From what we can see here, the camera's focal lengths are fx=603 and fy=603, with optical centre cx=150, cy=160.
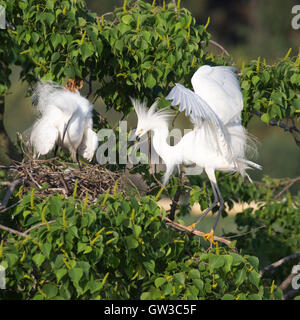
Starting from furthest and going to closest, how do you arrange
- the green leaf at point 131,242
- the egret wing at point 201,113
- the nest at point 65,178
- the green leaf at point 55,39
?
the green leaf at point 55,39 < the nest at point 65,178 < the egret wing at point 201,113 < the green leaf at point 131,242

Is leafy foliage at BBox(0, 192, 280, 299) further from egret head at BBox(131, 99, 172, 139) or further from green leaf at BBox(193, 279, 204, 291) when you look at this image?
egret head at BBox(131, 99, 172, 139)

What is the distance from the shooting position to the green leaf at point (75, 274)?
218 centimetres

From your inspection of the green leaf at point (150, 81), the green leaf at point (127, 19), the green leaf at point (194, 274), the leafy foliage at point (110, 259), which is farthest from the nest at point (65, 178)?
the green leaf at point (127, 19)

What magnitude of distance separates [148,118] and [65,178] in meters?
0.62

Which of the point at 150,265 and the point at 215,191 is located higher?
the point at 150,265

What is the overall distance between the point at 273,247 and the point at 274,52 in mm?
11029

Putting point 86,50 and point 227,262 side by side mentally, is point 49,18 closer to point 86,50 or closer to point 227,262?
point 86,50

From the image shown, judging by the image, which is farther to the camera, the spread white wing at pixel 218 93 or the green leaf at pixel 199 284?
the spread white wing at pixel 218 93

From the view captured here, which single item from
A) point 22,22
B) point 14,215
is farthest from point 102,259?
point 22,22

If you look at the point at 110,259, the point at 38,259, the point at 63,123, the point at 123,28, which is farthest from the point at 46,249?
the point at 63,123

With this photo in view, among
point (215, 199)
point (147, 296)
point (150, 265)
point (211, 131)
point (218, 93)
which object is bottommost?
point (215, 199)

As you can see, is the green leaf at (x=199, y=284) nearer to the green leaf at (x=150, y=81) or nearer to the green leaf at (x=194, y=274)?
the green leaf at (x=194, y=274)

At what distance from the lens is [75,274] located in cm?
219

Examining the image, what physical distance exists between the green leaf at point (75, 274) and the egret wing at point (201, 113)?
915mm
